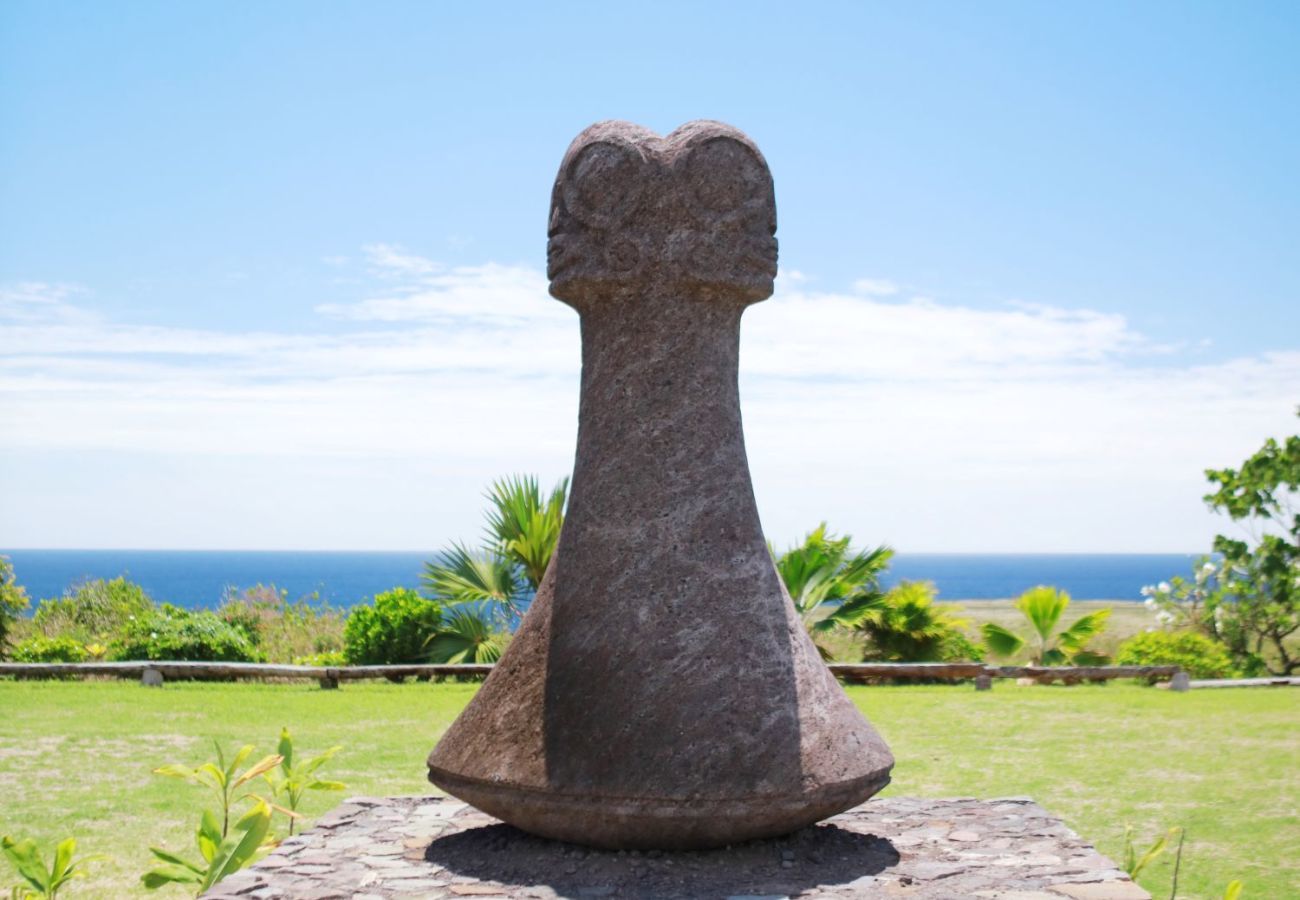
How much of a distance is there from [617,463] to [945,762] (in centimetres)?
600

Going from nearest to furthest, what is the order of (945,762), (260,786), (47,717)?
(260,786) < (945,762) < (47,717)

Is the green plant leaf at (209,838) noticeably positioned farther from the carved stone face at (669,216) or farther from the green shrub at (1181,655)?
the green shrub at (1181,655)

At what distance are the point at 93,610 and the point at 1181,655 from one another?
650 inches

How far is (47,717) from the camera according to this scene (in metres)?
11.4

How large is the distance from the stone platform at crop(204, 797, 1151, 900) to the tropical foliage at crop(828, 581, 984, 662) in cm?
1101

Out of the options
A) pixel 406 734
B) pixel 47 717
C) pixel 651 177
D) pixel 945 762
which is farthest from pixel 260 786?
pixel 651 177

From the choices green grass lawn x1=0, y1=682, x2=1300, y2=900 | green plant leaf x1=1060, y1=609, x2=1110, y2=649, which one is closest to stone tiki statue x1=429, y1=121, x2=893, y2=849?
green grass lawn x1=0, y1=682, x2=1300, y2=900

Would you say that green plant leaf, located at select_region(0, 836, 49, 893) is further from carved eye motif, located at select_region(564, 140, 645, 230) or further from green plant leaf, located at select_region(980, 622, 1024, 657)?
green plant leaf, located at select_region(980, 622, 1024, 657)

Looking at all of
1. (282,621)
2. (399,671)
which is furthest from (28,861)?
(282,621)

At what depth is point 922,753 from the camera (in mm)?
9953

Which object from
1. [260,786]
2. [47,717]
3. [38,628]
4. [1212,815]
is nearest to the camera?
[1212,815]

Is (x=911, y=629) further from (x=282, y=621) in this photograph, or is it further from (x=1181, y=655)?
(x=282, y=621)

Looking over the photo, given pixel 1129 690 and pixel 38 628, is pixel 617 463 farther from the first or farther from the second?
pixel 38 628

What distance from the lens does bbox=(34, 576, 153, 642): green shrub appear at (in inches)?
739
